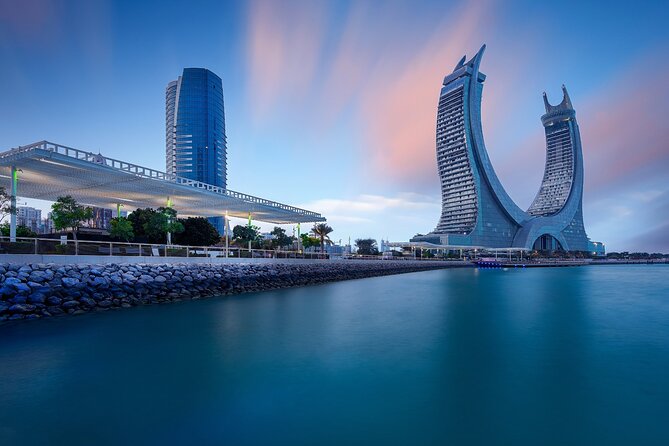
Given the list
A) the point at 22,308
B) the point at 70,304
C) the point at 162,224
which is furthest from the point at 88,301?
the point at 162,224

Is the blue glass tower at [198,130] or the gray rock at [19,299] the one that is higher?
the blue glass tower at [198,130]

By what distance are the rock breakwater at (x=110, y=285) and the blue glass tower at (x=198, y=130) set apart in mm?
108973

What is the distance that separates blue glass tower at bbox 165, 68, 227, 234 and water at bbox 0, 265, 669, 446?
122167 millimetres

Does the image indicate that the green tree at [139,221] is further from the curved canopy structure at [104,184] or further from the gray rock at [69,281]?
the gray rock at [69,281]

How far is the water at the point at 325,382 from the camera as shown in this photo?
5.37 m

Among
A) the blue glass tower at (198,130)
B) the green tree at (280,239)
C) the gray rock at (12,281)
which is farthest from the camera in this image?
the blue glass tower at (198,130)

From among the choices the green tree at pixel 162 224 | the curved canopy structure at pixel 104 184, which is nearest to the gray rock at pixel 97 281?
the curved canopy structure at pixel 104 184

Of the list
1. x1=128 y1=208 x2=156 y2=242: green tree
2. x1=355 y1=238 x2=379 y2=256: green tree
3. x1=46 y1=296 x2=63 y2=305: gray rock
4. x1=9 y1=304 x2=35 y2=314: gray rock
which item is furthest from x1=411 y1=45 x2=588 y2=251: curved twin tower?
x1=9 y1=304 x2=35 y2=314: gray rock

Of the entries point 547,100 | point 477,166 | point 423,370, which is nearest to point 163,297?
point 423,370

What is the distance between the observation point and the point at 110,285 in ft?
53.5

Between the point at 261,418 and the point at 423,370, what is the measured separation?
4251mm

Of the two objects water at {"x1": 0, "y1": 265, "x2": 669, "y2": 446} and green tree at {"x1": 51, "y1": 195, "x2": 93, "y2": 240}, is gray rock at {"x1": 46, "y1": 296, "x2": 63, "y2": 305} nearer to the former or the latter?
water at {"x1": 0, "y1": 265, "x2": 669, "y2": 446}

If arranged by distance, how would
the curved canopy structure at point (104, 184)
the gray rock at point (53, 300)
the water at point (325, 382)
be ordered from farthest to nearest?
1. the curved canopy structure at point (104, 184)
2. the gray rock at point (53, 300)
3. the water at point (325, 382)

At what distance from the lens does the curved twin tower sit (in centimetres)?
11583
